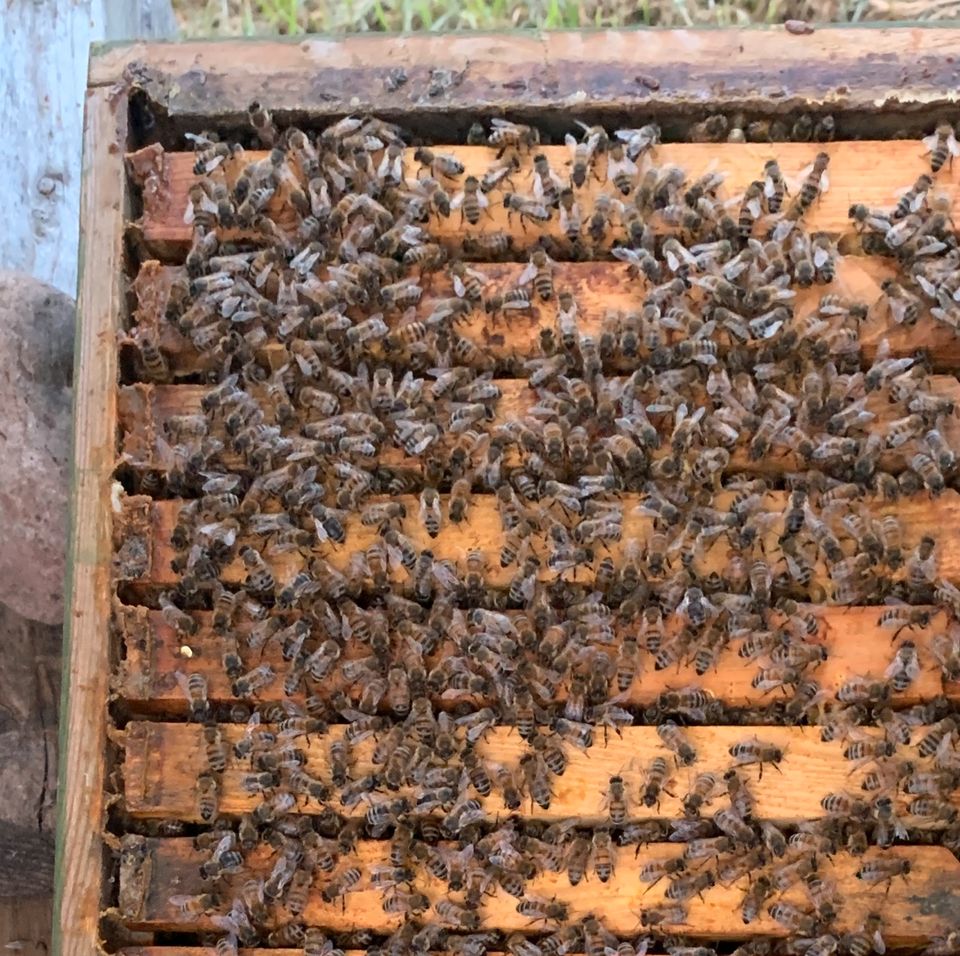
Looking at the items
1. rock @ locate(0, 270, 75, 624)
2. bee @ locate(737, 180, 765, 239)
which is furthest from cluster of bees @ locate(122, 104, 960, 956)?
rock @ locate(0, 270, 75, 624)

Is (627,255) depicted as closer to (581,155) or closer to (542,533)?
(581,155)

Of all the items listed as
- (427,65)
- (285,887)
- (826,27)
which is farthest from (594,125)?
(285,887)

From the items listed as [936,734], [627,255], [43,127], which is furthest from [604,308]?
[43,127]

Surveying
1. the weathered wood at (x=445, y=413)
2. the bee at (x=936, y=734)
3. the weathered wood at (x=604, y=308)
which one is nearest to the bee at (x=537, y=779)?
the weathered wood at (x=445, y=413)

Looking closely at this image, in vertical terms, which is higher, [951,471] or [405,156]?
[405,156]

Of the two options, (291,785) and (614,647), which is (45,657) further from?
(614,647)
